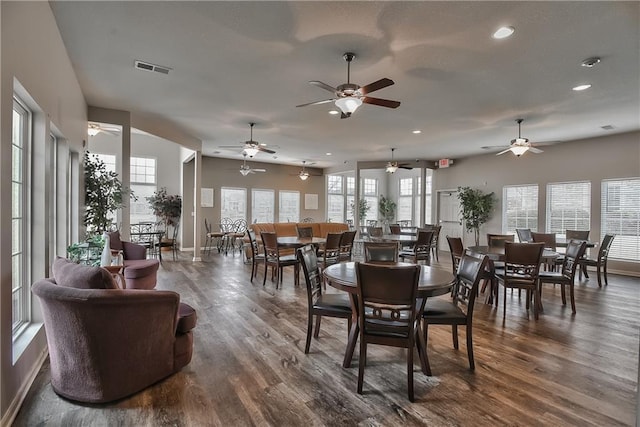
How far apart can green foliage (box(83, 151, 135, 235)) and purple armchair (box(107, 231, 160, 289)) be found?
46 centimetres

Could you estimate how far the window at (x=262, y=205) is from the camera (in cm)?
1151

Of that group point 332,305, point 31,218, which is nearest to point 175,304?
point 332,305

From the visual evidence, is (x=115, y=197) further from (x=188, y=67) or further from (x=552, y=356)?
(x=552, y=356)

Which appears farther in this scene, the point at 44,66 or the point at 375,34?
the point at 375,34

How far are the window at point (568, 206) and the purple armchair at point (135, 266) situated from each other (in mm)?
8656

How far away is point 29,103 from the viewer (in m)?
2.53

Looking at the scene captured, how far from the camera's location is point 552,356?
9.71 ft

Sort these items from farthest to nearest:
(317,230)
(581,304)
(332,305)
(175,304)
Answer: (317,230), (581,304), (332,305), (175,304)

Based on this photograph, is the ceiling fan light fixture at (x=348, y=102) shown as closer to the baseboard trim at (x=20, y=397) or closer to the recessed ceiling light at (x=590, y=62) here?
the recessed ceiling light at (x=590, y=62)

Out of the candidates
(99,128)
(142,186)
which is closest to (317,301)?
(99,128)

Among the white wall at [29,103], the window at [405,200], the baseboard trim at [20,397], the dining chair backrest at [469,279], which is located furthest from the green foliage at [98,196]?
the window at [405,200]

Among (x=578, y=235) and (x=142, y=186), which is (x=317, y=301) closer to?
(x=578, y=235)

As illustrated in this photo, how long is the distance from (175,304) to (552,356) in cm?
330

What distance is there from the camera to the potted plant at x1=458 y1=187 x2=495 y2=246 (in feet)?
29.5
